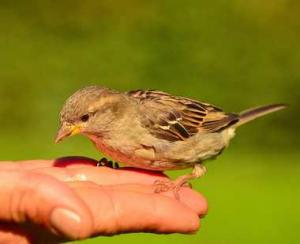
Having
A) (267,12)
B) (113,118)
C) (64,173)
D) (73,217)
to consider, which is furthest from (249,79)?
(73,217)

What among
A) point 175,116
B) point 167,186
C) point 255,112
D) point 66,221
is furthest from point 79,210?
point 255,112

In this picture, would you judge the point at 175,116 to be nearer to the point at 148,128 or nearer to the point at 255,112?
the point at 148,128

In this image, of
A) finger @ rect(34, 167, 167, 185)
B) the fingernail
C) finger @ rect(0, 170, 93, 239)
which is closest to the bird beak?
finger @ rect(34, 167, 167, 185)

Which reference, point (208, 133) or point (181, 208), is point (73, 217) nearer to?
point (181, 208)

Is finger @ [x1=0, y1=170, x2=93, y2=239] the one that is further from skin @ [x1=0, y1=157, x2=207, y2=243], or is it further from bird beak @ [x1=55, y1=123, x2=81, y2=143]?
bird beak @ [x1=55, y1=123, x2=81, y2=143]

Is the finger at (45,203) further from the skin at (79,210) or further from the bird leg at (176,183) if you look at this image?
the bird leg at (176,183)

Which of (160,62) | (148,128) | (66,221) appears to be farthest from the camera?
(160,62)

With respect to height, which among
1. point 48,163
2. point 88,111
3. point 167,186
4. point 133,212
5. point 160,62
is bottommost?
point 133,212
